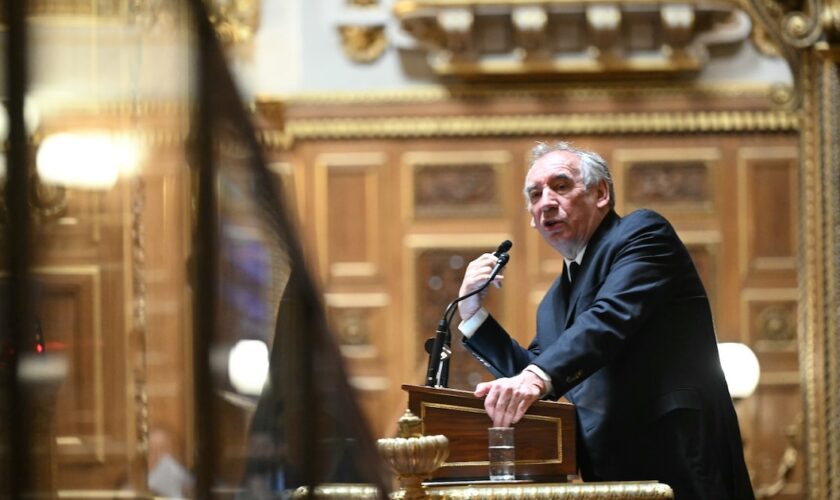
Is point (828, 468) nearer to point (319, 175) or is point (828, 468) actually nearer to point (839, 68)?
point (839, 68)

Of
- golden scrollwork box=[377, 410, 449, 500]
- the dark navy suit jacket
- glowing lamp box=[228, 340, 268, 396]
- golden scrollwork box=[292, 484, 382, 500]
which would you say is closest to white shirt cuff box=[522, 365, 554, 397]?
the dark navy suit jacket

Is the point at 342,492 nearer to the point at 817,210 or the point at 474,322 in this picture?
the point at 474,322

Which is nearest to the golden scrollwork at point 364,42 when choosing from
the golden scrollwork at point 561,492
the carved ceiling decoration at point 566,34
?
the carved ceiling decoration at point 566,34

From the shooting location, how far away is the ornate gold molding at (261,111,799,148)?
7.11 metres

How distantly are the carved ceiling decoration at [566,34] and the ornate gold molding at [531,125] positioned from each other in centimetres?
21

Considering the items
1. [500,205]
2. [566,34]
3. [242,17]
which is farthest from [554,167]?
[242,17]

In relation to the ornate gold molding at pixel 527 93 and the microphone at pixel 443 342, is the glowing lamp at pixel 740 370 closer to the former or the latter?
the ornate gold molding at pixel 527 93

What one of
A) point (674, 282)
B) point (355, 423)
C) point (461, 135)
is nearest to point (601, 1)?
point (461, 135)

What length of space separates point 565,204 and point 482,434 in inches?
29.8

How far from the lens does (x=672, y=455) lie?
3670 millimetres

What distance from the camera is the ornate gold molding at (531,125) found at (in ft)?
23.3

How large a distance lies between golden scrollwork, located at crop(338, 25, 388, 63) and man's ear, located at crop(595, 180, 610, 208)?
3.27m

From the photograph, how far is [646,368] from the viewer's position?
148 inches

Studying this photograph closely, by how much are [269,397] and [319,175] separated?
17.1 feet
